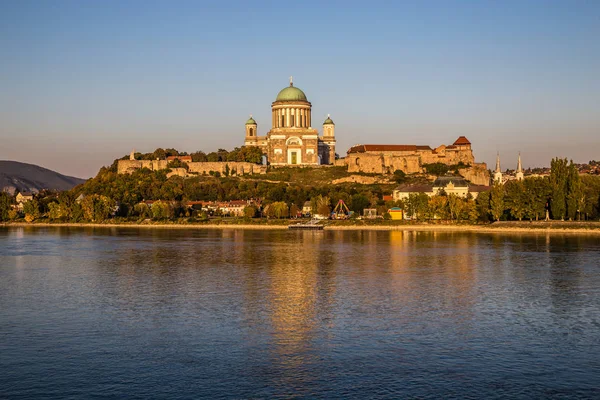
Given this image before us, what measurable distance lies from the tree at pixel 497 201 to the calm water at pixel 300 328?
845 inches

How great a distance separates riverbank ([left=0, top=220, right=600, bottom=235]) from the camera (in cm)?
Result: 4741

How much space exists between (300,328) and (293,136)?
63.5m

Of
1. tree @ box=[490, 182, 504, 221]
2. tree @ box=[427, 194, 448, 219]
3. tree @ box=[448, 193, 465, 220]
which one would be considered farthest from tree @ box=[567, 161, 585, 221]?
tree @ box=[427, 194, 448, 219]

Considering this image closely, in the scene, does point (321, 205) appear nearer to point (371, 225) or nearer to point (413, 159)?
point (371, 225)

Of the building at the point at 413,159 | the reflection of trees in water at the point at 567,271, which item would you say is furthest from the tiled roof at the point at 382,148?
the reflection of trees in water at the point at 567,271

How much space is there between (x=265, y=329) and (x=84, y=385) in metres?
4.81

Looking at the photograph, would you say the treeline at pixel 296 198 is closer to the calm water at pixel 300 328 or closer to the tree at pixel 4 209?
the tree at pixel 4 209

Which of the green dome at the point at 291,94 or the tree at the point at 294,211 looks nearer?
the tree at the point at 294,211

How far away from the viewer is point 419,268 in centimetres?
2644

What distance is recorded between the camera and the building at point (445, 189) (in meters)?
61.9

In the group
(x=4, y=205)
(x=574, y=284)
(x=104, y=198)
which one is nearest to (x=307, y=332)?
(x=574, y=284)

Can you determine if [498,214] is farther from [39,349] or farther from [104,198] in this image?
[39,349]

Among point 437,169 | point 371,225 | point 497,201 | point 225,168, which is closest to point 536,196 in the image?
point 497,201

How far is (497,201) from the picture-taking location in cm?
5019
